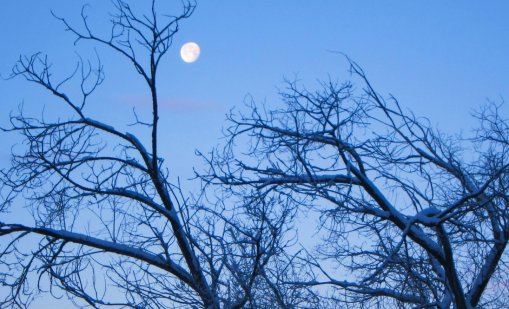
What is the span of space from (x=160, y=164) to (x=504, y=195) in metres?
4.55

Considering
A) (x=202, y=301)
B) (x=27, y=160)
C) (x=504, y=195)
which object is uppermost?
(x=27, y=160)

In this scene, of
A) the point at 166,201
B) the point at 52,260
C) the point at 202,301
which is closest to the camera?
the point at 202,301

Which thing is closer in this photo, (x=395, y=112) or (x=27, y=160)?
(x=395, y=112)

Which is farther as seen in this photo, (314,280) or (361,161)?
(314,280)

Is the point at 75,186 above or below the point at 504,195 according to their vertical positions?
above

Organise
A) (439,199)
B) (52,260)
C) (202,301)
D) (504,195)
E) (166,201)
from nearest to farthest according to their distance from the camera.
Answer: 1. (202,301)
2. (504,195)
3. (52,260)
4. (166,201)
5. (439,199)

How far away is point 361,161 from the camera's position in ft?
29.6

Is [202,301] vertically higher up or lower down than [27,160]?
lower down

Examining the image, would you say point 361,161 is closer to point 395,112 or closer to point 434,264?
point 395,112

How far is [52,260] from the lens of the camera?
29.0ft

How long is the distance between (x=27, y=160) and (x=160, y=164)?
180 cm

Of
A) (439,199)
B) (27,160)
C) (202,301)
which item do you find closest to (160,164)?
(27,160)

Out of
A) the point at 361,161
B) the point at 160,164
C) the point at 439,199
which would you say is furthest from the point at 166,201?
the point at 439,199

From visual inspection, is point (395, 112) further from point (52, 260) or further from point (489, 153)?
point (52, 260)
